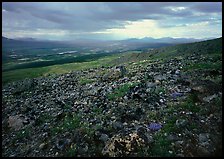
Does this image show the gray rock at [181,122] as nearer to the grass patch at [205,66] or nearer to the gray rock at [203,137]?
the gray rock at [203,137]

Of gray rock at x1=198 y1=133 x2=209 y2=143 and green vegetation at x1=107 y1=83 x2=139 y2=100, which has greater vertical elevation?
green vegetation at x1=107 y1=83 x2=139 y2=100

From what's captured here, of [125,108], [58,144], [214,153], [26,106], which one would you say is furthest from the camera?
[26,106]

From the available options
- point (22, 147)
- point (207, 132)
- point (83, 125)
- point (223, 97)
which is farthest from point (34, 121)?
point (223, 97)

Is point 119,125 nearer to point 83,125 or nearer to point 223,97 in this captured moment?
point 83,125

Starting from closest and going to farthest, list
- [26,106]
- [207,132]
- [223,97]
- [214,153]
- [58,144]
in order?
[214,153]
[207,132]
[58,144]
[223,97]
[26,106]

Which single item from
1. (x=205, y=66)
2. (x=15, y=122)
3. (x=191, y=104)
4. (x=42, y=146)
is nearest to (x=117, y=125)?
(x=42, y=146)

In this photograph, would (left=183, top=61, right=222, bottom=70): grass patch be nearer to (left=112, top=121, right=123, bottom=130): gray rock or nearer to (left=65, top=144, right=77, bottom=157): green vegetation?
(left=112, top=121, right=123, bottom=130): gray rock

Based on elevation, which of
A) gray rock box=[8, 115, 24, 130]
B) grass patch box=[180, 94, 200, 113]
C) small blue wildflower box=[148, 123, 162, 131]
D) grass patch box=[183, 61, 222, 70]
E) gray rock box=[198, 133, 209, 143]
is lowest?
gray rock box=[8, 115, 24, 130]

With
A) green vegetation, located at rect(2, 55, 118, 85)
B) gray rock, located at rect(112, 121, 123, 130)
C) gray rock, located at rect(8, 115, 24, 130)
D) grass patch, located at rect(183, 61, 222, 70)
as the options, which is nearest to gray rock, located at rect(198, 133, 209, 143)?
gray rock, located at rect(112, 121, 123, 130)
